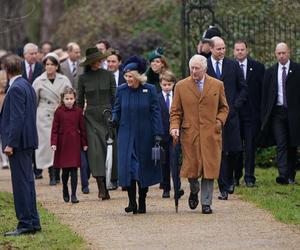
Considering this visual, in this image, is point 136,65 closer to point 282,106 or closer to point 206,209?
point 206,209

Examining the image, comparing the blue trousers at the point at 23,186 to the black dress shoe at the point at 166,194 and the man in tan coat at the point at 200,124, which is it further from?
the black dress shoe at the point at 166,194

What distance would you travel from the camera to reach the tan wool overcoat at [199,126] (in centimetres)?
1520

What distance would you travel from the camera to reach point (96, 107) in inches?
698

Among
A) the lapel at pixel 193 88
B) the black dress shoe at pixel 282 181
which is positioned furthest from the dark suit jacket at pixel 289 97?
the lapel at pixel 193 88

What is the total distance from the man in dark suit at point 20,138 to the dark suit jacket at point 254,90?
5.52 m

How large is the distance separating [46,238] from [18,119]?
4.46 ft

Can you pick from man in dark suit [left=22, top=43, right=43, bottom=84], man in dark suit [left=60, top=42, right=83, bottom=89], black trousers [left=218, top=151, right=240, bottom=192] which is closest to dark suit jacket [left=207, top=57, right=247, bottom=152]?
black trousers [left=218, top=151, right=240, bottom=192]

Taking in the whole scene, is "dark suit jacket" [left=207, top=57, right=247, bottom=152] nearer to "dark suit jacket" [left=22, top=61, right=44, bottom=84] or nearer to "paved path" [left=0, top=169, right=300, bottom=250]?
"paved path" [left=0, top=169, right=300, bottom=250]

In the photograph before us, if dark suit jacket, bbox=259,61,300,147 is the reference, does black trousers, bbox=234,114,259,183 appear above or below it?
below

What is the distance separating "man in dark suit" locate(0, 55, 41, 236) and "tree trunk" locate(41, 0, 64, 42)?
27843 millimetres

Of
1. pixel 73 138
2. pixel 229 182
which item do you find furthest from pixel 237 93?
pixel 73 138

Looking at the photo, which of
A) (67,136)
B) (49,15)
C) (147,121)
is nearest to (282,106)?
(67,136)

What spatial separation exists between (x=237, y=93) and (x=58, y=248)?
535cm

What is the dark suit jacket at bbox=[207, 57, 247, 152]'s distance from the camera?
17.0 m
